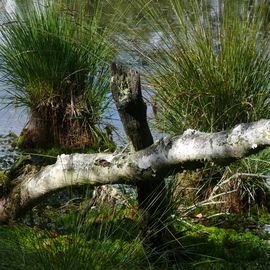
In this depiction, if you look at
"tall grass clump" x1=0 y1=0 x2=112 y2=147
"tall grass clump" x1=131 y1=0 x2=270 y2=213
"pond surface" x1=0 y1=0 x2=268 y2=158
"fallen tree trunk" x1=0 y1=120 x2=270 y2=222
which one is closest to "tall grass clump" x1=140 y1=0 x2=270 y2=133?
"tall grass clump" x1=131 y1=0 x2=270 y2=213

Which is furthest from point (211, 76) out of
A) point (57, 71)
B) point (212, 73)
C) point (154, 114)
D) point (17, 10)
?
point (17, 10)

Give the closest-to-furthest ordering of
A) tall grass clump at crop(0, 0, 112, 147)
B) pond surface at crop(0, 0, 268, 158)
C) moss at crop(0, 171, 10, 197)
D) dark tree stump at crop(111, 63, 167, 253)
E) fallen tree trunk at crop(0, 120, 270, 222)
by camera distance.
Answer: fallen tree trunk at crop(0, 120, 270, 222), dark tree stump at crop(111, 63, 167, 253), moss at crop(0, 171, 10, 197), pond surface at crop(0, 0, 268, 158), tall grass clump at crop(0, 0, 112, 147)

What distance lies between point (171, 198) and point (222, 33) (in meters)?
1.57

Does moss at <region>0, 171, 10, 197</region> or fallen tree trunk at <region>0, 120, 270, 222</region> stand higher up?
fallen tree trunk at <region>0, 120, 270, 222</region>

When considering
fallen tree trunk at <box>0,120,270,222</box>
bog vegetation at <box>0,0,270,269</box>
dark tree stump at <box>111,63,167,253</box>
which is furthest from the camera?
bog vegetation at <box>0,0,270,269</box>

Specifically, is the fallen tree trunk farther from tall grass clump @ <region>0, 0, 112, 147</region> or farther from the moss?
tall grass clump @ <region>0, 0, 112, 147</region>

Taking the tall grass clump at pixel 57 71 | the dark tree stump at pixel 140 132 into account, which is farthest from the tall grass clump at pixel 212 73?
the dark tree stump at pixel 140 132

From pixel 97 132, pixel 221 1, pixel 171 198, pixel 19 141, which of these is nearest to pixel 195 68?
pixel 221 1

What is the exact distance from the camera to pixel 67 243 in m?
3.53

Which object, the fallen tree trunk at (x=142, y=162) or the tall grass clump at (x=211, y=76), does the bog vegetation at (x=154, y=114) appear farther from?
the fallen tree trunk at (x=142, y=162)

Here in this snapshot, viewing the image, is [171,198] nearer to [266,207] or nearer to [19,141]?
[266,207]

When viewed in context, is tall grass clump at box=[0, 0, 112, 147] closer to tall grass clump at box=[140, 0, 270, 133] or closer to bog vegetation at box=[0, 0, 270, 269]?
bog vegetation at box=[0, 0, 270, 269]

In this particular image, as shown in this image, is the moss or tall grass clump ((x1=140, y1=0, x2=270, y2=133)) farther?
tall grass clump ((x1=140, y1=0, x2=270, y2=133))

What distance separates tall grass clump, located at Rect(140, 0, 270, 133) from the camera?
15.9 ft
